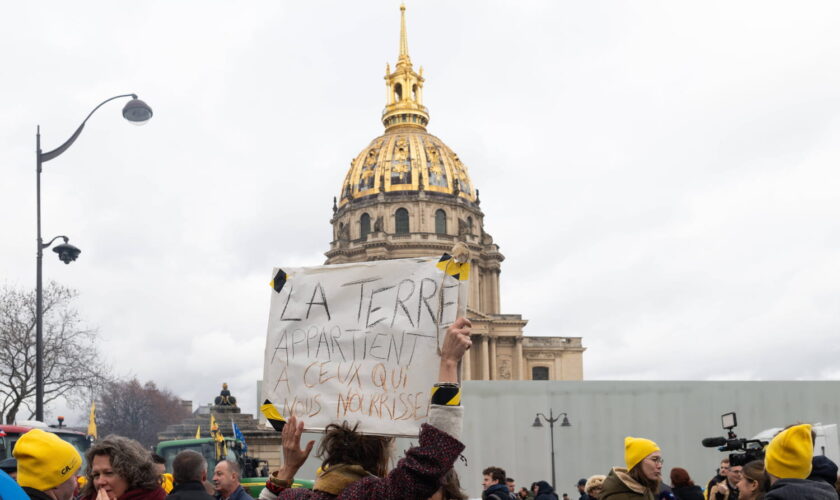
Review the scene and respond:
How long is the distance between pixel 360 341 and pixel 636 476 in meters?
2.67

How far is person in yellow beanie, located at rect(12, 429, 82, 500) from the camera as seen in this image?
13.4 feet

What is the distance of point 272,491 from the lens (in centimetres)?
392

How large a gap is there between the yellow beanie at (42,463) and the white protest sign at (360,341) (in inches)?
36.9

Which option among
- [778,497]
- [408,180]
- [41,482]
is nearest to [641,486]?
[778,497]

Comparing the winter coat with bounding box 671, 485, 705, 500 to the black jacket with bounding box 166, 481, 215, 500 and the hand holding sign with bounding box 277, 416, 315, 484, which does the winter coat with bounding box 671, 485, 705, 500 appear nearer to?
the black jacket with bounding box 166, 481, 215, 500

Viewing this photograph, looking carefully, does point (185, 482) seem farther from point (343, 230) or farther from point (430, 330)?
point (343, 230)

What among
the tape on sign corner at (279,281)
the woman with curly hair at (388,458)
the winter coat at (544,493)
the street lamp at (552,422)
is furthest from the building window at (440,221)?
the woman with curly hair at (388,458)

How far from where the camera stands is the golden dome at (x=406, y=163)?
3191 inches

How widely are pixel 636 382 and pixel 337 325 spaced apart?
30.5 metres

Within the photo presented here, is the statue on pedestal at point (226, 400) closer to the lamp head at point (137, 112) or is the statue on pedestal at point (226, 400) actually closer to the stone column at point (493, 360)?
the lamp head at point (137, 112)

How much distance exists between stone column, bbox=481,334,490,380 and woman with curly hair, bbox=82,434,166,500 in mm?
70554

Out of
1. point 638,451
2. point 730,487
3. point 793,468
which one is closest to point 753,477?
point 638,451

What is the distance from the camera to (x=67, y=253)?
1592 cm

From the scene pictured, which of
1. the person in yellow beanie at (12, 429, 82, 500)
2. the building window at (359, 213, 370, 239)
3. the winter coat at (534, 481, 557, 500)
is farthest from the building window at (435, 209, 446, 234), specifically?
the person in yellow beanie at (12, 429, 82, 500)
